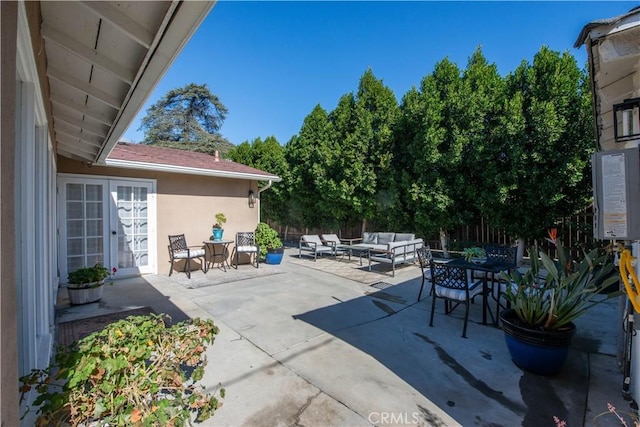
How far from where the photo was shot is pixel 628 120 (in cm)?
211

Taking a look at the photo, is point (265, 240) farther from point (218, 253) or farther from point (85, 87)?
point (85, 87)

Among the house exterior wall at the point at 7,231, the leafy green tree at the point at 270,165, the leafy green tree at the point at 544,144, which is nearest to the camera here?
the house exterior wall at the point at 7,231

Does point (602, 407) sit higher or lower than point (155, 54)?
lower

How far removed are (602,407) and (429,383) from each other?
51.8 inches

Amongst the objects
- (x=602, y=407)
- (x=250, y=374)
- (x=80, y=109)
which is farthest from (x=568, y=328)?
(x=80, y=109)

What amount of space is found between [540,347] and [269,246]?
6.95 m

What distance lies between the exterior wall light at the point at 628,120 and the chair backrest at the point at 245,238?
7594 mm

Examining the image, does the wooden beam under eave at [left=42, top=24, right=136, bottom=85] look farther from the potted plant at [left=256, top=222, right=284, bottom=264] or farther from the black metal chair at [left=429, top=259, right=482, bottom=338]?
the potted plant at [left=256, top=222, right=284, bottom=264]

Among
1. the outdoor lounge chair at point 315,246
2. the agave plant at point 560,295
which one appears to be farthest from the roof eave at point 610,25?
the outdoor lounge chair at point 315,246

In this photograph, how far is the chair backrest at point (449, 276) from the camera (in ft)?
13.4

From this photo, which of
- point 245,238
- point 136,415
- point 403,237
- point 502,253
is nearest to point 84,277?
point 245,238

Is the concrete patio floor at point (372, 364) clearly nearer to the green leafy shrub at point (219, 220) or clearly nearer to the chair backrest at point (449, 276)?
the chair backrest at point (449, 276)

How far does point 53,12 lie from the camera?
1886 mm

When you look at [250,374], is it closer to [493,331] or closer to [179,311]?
[179,311]
